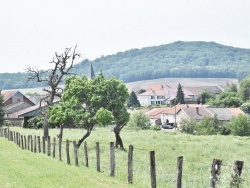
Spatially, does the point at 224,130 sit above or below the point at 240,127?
below

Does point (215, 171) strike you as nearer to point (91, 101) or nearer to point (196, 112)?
point (91, 101)

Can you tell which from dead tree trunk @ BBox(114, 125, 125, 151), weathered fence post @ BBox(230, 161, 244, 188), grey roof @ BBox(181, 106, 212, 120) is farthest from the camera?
grey roof @ BBox(181, 106, 212, 120)

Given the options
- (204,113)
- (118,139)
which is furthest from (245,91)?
(118,139)

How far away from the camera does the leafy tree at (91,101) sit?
36562 mm

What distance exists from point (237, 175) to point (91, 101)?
25652 mm

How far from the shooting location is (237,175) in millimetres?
11445

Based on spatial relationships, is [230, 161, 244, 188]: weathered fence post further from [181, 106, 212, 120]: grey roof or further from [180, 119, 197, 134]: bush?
[181, 106, 212, 120]: grey roof

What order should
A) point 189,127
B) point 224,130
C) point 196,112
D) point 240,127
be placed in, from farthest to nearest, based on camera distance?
point 196,112, point 224,130, point 189,127, point 240,127

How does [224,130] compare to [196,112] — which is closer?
[224,130]

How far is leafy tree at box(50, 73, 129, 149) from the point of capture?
36.6 m

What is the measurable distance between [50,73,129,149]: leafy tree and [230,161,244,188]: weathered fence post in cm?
2517

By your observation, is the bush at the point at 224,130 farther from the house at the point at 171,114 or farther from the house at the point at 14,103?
the house at the point at 14,103

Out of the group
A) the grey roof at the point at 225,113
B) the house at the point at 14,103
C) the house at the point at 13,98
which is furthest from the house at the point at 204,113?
the house at the point at 13,98

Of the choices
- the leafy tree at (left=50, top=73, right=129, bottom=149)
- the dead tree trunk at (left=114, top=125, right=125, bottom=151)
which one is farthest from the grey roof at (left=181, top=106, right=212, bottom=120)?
the leafy tree at (left=50, top=73, right=129, bottom=149)
